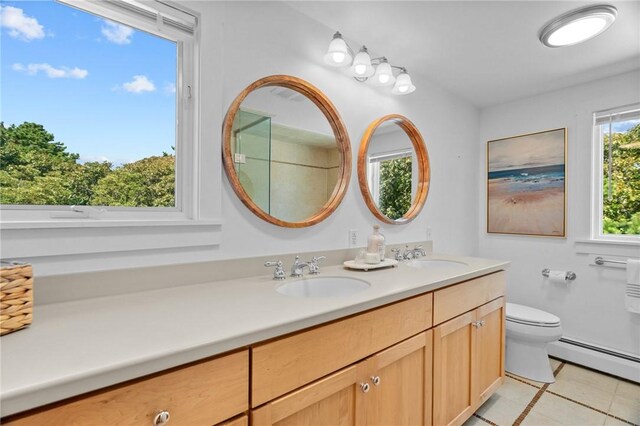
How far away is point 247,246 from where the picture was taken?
143cm

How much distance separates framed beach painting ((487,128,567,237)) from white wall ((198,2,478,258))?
293 millimetres

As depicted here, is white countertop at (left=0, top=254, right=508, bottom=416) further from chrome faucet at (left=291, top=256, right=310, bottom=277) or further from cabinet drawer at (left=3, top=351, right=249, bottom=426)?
chrome faucet at (left=291, top=256, right=310, bottom=277)

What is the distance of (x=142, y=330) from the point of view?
0.76 metres

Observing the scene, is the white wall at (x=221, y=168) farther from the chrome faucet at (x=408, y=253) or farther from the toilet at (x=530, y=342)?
the toilet at (x=530, y=342)

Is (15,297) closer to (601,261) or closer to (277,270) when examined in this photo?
(277,270)

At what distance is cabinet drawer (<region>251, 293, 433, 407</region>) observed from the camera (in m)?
0.83

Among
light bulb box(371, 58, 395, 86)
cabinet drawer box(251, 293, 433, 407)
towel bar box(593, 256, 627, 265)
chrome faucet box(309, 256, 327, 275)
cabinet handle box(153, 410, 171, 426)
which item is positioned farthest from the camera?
towel bar box(593, 256, 627, 265)

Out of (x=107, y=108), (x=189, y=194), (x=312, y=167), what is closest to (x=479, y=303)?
(x=312, y=167)

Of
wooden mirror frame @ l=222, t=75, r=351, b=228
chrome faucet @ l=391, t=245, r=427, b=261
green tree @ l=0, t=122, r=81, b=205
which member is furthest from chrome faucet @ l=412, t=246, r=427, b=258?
green tree @ l=0, t=122, r=81, b=205

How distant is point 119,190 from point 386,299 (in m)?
1.12

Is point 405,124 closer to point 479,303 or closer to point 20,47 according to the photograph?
point 479,303

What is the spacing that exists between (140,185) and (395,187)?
5.18 feet

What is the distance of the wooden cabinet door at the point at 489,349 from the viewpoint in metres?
1.68

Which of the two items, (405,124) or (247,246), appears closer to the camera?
(247,246)
